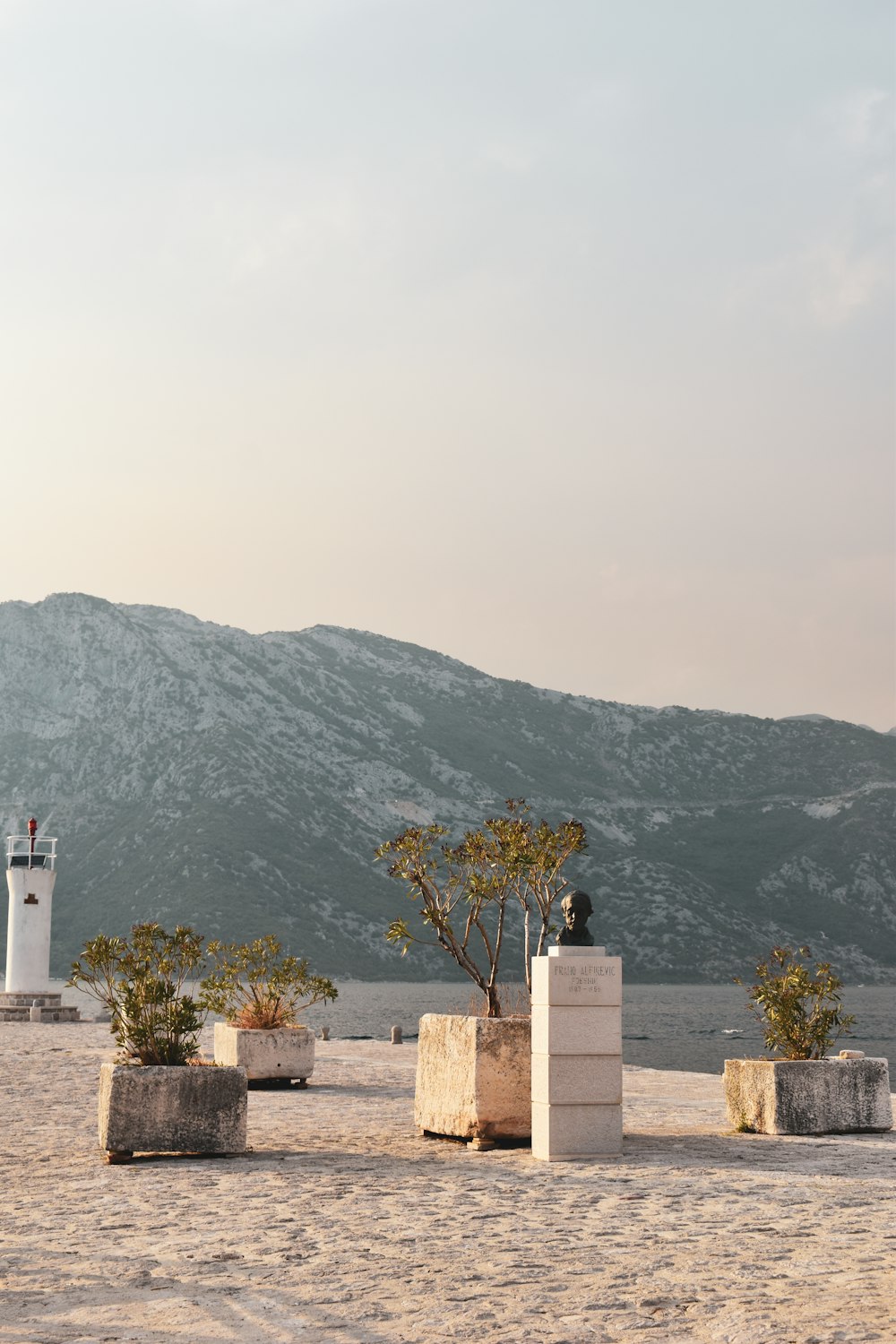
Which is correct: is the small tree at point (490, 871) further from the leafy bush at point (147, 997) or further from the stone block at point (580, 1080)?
the leafy bush at point (147, 997)

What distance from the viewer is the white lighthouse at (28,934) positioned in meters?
44.0

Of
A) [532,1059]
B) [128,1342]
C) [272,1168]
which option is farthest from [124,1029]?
[128,1342]

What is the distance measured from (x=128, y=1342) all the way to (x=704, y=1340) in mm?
2496

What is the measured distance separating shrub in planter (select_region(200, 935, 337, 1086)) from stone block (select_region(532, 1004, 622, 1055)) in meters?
8.15

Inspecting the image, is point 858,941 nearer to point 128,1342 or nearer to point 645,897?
point 645,897

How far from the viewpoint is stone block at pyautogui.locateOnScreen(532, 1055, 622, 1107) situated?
11.8m

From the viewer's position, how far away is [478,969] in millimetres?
13711

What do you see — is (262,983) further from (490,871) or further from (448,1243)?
(448,1243)

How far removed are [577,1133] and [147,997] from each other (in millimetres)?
3849

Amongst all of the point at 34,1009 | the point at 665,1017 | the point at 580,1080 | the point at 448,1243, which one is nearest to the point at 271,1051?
the point at 580,1080

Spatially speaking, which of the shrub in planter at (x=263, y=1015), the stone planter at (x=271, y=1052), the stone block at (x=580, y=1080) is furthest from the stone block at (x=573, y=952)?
the stone planter at (x=271, y=1052)

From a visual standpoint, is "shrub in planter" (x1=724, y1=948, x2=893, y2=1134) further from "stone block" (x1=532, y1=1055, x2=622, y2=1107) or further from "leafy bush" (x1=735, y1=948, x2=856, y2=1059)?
"stone block" (x1=532, y1=1055, x2=622, y2=1107)

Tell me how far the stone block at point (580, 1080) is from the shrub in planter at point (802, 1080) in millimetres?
2129

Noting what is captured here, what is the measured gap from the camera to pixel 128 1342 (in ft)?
20.9
